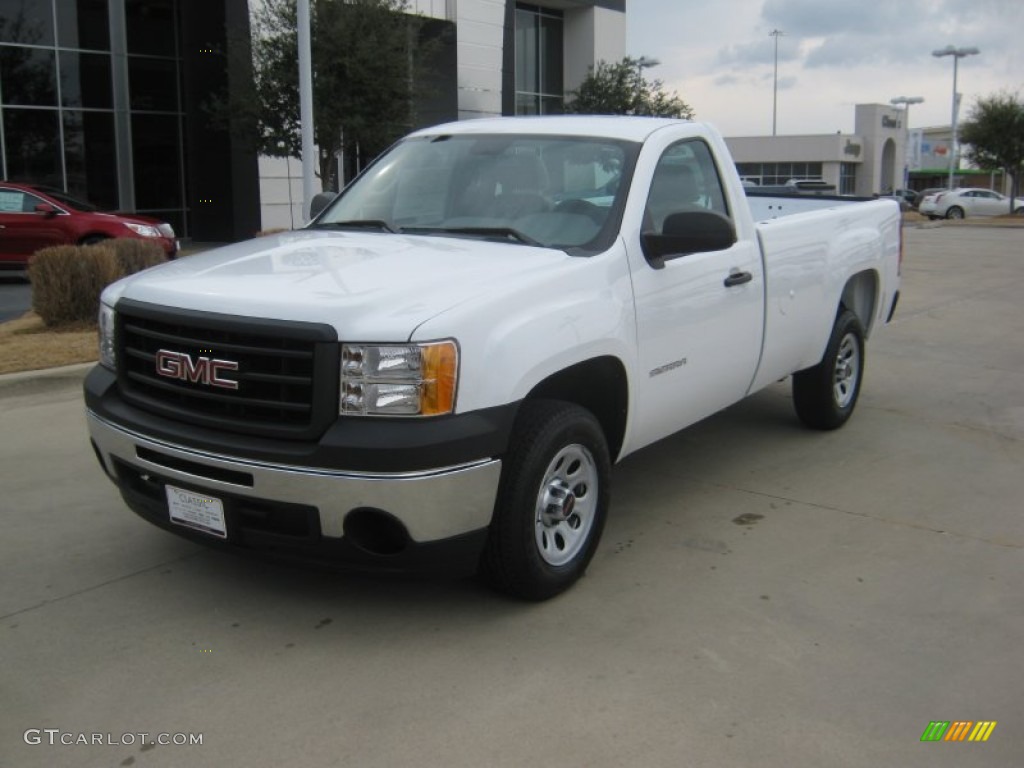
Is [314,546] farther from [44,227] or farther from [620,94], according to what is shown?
[620,94]

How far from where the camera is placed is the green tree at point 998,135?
4497 cm

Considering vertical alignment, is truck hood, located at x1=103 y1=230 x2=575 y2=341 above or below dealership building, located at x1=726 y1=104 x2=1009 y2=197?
below

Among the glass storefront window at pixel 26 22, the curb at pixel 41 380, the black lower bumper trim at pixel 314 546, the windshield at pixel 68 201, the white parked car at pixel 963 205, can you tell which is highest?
the glass storefront window at pixel 26 22

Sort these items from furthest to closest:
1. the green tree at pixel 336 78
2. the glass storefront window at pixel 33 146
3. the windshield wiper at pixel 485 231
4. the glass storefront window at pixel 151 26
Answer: the glass storefront window at pixel 151 26
the glass storefront window at pixel 33 146
the green tree at pixel 336 78
the windshield wiper at pixel 485 231

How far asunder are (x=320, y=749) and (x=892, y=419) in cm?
543

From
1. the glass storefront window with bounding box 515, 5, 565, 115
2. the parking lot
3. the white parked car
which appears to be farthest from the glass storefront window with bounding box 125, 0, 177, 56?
the white parked car

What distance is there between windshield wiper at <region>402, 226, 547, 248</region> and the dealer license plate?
1664 mm

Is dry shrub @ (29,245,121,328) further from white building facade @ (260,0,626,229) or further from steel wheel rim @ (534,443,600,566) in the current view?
white building facade @ (260,0,626,229)

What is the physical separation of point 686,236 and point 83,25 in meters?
23.3

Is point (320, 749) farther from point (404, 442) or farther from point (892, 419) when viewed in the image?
point (892, 419)

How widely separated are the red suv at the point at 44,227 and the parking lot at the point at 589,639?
39.8 feet

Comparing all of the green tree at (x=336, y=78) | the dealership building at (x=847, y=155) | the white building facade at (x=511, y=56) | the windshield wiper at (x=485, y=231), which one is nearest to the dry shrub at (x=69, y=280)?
the windshield wiper at (x=485, y=231)

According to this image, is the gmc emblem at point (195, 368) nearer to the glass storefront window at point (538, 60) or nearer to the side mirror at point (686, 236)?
the side mirror at point (686, 236)

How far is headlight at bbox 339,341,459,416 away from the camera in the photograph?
3418mm
